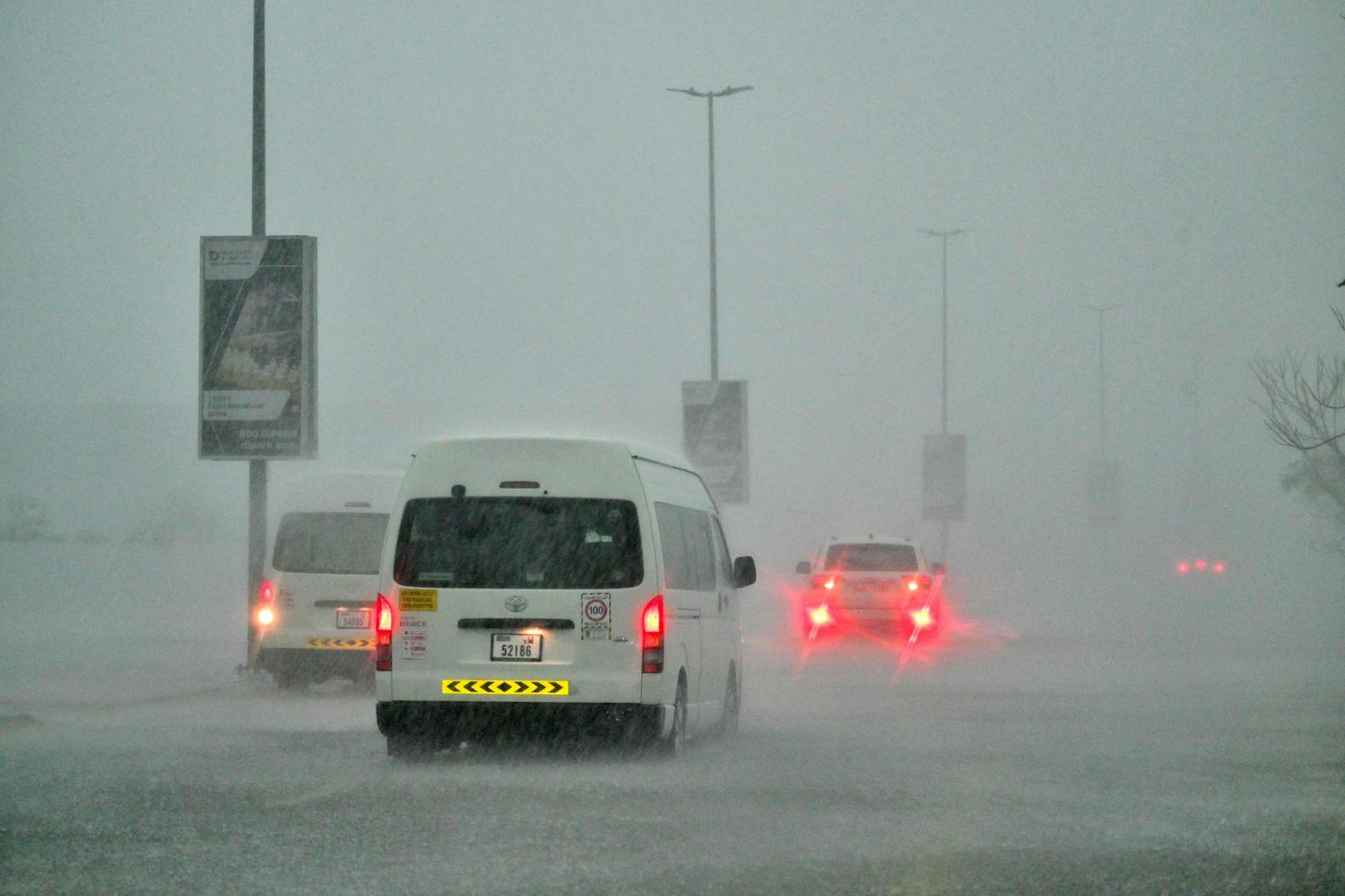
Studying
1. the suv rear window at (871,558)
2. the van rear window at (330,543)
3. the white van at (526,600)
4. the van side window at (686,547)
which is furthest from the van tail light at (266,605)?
the suv rear window at (871,558)

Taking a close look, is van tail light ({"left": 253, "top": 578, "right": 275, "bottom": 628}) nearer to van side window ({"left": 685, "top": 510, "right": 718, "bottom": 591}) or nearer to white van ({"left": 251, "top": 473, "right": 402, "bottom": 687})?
white van ({"left": 251, "top": 473, "right": 402, "bottom": 687})

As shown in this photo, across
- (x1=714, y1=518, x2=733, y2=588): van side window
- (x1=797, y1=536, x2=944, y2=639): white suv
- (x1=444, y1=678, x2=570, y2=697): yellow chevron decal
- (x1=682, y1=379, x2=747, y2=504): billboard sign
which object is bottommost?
(x1=797, y1=536, x2=944, y2=639): white suv

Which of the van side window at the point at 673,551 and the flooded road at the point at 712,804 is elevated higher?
the van side window at the point at 673,551

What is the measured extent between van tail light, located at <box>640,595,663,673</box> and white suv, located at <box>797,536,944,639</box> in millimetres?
18060

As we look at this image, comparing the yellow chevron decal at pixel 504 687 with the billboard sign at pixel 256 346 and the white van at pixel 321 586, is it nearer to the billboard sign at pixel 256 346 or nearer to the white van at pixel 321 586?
Result: the white van at pixel 321 586

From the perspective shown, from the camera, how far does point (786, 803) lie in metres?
11.9

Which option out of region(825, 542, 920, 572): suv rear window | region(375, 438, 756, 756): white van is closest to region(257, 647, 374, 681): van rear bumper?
region(375, 438, 756, 756): white van

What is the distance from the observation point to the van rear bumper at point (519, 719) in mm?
13961

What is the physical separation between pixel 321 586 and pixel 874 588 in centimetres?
1321

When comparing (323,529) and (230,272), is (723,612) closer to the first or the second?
(323,529)

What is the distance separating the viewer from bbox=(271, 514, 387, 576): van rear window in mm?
20922

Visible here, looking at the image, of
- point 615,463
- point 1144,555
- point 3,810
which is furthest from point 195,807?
point 1144,555

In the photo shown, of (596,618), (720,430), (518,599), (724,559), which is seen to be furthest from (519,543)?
(720,430)

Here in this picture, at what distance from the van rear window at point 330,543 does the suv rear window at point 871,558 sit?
12.7 meters
